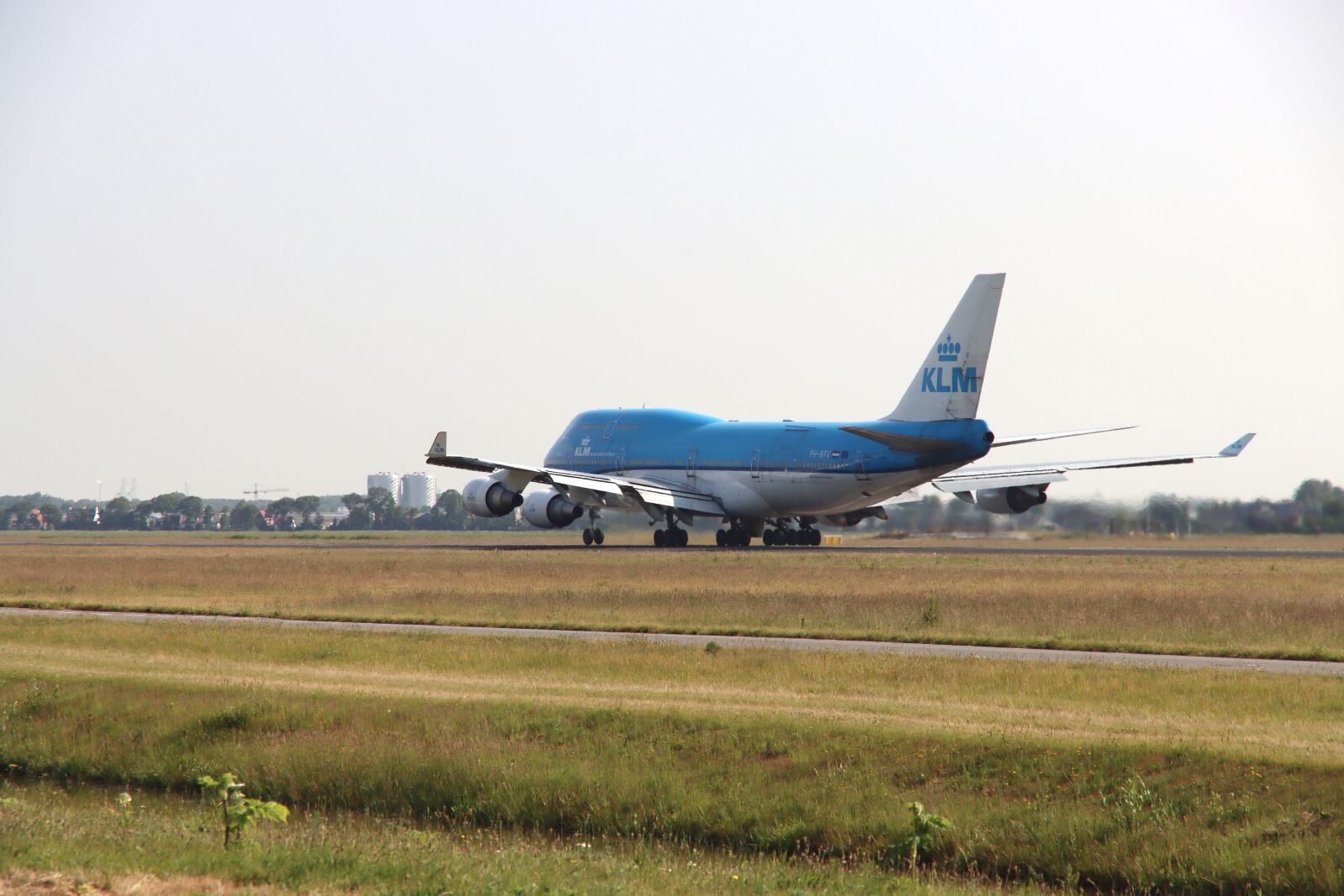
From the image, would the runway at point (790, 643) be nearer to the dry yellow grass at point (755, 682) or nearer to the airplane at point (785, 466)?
the dry yellow grass at point (755, 682)

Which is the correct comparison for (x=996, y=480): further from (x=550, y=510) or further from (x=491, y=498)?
(x=491, y=498)

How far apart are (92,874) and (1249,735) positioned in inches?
473

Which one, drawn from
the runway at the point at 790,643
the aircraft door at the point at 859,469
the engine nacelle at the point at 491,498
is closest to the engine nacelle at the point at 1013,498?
the aircraft door at the point at 859,469

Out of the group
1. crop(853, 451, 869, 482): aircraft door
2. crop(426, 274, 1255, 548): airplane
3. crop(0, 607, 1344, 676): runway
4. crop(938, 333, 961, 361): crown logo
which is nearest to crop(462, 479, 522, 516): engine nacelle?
crop(426, 274, 1255, 548): airplane

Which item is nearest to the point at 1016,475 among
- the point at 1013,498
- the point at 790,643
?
the point at 1013,498

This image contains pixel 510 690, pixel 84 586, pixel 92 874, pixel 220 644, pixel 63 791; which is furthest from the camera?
pixel 84 586

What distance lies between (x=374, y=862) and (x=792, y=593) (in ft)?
72.8

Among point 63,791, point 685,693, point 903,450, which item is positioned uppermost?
point 903,450

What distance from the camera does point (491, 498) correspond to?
6034cm

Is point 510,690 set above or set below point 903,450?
below

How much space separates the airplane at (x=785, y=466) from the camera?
51344mm

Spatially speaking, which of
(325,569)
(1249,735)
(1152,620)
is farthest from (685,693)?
(325,569)

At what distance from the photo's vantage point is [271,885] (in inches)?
477

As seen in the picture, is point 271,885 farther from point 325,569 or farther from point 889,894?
point 325,569
